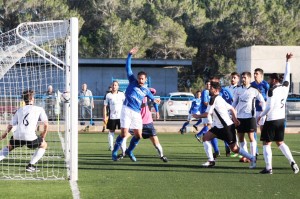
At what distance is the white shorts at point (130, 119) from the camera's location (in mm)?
17156

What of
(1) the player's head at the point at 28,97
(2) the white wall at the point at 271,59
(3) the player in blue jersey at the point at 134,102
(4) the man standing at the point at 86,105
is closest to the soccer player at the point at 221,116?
(3) the player in blue jersey at the point at 134,102

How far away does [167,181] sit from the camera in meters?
13.9

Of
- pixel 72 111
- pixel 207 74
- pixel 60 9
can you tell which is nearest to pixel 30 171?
pixel 72 111

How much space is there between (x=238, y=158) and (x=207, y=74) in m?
58.8

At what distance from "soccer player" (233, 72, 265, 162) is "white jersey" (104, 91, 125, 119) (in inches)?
162

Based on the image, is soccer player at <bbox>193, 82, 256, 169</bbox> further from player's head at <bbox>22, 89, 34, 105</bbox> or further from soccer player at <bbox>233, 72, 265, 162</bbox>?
player's head at <bbox>22, 89, 34, 105</bbox>

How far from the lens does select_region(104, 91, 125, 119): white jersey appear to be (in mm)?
20688

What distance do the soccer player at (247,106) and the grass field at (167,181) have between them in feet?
2.31

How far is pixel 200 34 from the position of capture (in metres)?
78.1

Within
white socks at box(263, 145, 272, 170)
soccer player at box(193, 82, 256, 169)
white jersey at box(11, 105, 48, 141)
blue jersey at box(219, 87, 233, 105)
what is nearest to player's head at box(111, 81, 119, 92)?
blue jersey at box(219, 87, 233, 105)

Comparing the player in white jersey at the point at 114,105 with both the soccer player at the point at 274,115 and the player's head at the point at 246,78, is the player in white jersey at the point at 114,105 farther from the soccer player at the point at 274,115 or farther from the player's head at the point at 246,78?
the soccer player at the point at 274,115

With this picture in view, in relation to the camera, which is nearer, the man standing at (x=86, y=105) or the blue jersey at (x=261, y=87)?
the blue jersey at (x=261, y=87)

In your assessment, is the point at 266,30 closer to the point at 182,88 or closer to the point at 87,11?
the point at 182,88

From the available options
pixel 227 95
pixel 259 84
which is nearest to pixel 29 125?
pixel 227 95
